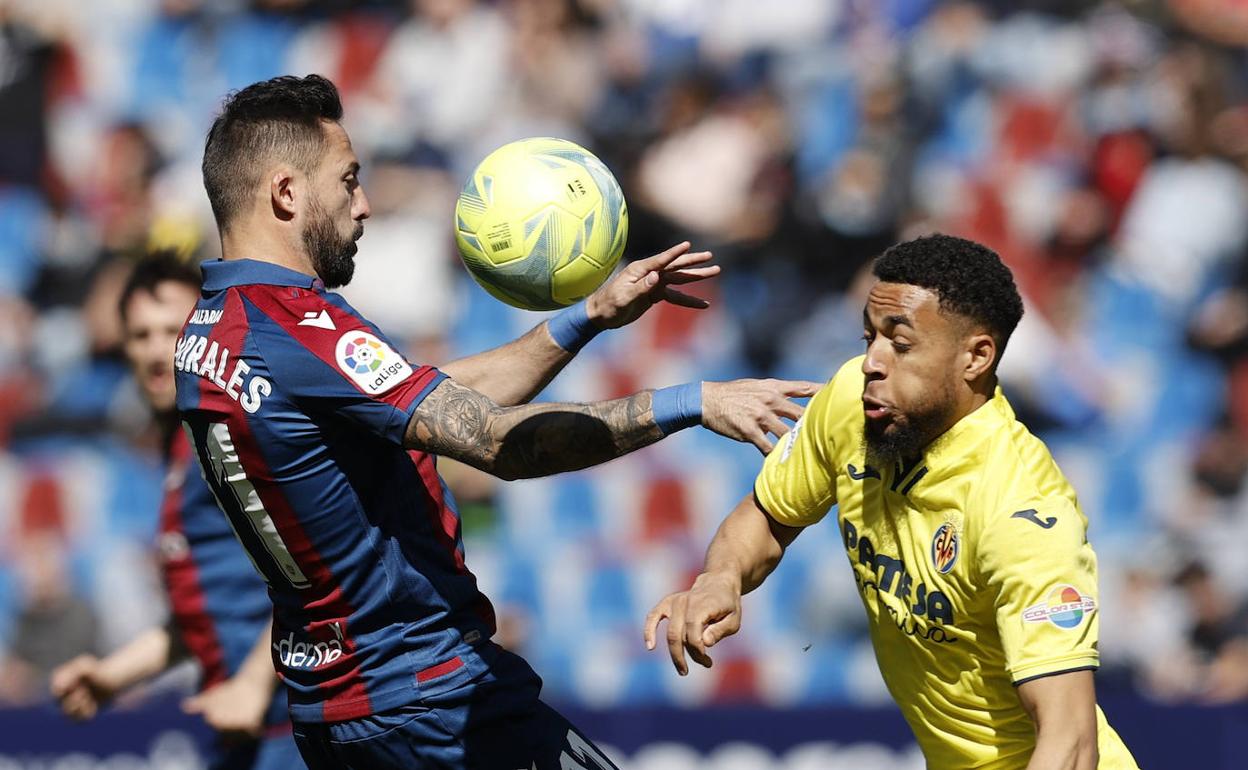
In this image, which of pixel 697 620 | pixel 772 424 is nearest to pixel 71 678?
pixel 697 620

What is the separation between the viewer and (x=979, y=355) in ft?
13.4

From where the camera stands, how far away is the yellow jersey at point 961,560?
380 centimetres

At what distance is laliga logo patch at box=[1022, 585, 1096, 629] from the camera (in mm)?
3754

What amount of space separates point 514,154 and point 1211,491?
6002 millimetres

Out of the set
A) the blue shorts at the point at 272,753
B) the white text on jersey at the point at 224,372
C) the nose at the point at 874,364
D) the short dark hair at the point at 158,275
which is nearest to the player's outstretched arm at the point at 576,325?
the nose at the point at 874,364

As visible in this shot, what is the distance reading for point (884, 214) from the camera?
9.80 metres

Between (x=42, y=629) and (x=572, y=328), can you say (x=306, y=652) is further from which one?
(x=42, y=629)

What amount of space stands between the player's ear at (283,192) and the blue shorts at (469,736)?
4.57 ft

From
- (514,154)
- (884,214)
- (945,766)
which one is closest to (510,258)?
(514,154)

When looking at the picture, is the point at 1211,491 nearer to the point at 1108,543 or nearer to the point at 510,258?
the point at 1108,543

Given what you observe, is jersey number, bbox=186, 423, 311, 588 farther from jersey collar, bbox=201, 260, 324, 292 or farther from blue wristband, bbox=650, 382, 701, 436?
blue wristband, bbox=650, 382, 701, 436

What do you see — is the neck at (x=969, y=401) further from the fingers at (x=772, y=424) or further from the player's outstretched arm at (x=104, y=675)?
the player's outstretched arm at (x=104, y=675)

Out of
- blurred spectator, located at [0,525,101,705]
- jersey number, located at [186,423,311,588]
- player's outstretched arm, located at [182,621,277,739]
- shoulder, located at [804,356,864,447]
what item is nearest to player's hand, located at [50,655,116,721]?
player's outstretched arm, located at [182,621,277,739]

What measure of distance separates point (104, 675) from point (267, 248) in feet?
8.18
